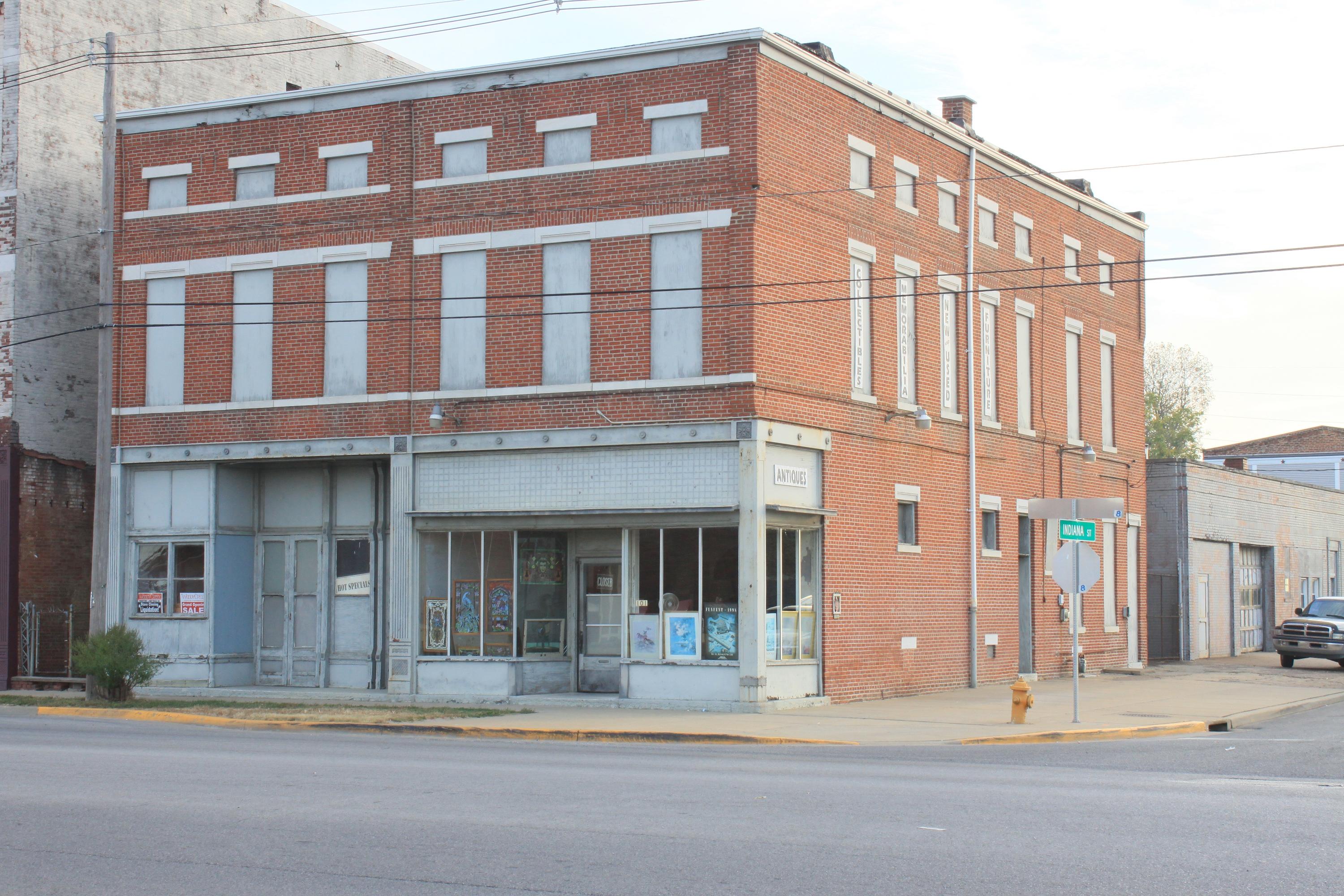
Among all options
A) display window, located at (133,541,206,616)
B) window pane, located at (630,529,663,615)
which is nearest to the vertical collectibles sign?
window pane, located at (630,529,663,615)

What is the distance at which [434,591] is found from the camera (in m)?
25.3

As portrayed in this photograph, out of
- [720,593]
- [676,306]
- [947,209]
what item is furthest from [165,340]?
[947,209]

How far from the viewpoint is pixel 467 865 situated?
909 centimetres

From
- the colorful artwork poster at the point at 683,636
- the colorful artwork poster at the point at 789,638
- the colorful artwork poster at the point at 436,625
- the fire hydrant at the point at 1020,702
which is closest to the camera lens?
the fire hydrant at the point at 1020,702

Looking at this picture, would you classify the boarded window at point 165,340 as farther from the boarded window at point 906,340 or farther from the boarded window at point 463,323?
the boarded window at point 906,340

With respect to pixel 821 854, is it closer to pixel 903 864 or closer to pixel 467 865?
pixel 903 864

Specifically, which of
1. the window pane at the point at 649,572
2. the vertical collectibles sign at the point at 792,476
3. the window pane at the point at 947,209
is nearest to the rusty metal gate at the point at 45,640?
the window pane at the point at 649,572

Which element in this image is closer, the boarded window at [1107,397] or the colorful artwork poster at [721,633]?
the colorful artwork poster at [721,633]

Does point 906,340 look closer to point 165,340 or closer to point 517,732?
point 517,732

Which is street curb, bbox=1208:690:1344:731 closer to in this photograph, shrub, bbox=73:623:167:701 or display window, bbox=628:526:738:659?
display window, bbox=628:526:738:659

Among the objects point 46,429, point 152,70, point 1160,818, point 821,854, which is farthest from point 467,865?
point 152,70

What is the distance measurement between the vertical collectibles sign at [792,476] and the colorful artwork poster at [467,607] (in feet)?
18.2

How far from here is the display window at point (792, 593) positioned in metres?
23.1

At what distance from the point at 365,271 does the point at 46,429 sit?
27.5ft
